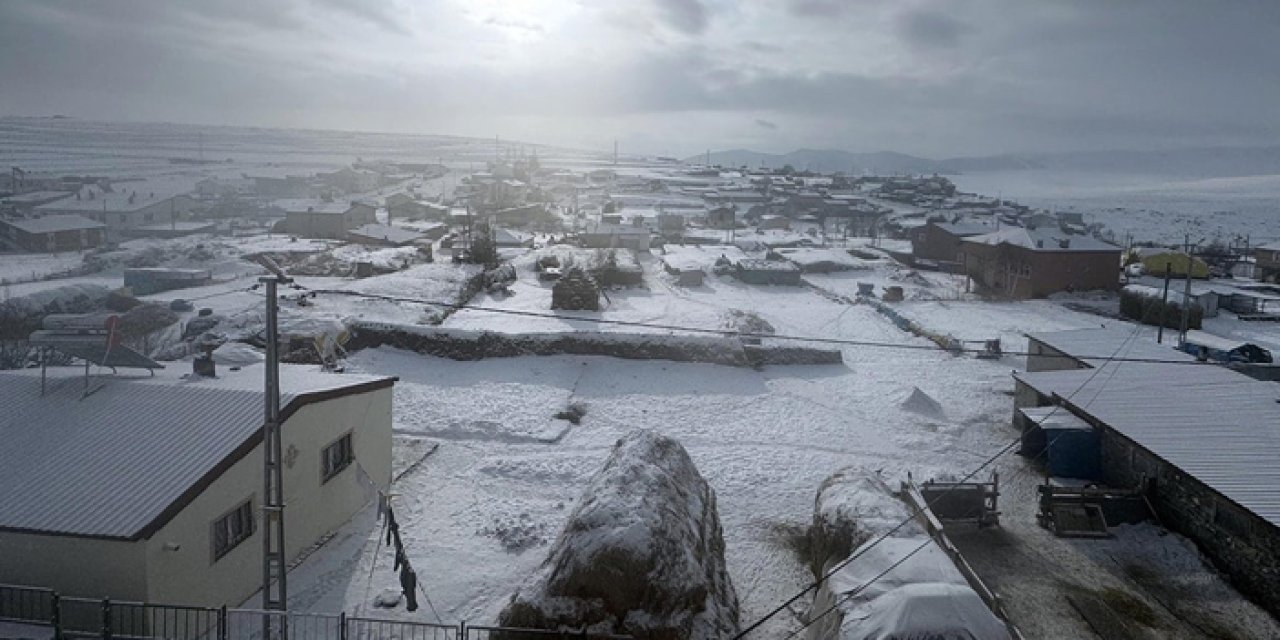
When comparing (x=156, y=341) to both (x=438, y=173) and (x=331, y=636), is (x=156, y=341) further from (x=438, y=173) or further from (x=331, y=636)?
(x=438, y=173)

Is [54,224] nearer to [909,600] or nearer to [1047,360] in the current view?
[1047,360]

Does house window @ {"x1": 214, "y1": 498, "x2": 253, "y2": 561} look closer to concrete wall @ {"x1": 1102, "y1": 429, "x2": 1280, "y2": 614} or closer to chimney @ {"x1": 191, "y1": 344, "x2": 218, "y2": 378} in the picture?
chimney @ {"x1": 191, "y1": 344, "x2": 218, "y2": 378}

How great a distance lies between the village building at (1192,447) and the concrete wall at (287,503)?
14.3 m

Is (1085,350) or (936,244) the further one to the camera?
(936,244)

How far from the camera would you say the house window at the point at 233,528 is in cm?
1060

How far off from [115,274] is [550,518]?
37177 millimetres

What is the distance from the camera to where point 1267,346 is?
98.6ft

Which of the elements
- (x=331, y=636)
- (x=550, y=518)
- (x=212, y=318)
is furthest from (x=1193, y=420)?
(x=212, y=318)

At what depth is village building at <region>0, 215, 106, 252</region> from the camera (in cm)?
5147

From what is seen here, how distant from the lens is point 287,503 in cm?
1219

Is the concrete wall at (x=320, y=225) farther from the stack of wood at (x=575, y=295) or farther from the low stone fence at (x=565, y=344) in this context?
the low stone fence at (x=565, y=344)

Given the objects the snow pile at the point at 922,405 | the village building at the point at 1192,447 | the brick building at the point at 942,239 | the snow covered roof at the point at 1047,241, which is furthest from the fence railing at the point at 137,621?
the brick building at the point at 942,239

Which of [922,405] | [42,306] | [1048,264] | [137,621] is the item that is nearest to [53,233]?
[42,306]

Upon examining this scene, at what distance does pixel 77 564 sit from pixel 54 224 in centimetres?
5498
